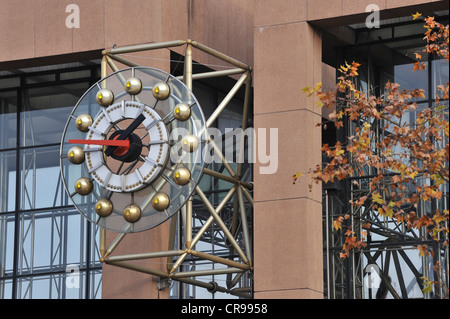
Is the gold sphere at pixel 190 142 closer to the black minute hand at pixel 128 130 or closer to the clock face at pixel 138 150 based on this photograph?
the clock face at pixel 138 150

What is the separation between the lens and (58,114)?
33.5m

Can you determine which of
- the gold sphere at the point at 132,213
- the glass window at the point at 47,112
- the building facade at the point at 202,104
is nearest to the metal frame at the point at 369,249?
the building facade at the point at 202,104

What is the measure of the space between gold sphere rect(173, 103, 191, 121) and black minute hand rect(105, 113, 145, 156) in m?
0.83

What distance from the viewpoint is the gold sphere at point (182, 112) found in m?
26.0

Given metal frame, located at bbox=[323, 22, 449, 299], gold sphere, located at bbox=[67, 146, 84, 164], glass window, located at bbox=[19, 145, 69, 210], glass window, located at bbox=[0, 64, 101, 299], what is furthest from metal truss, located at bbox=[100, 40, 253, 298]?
glass window, located at bbox=[19, 145, 69, 210]

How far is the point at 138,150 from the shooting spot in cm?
2670

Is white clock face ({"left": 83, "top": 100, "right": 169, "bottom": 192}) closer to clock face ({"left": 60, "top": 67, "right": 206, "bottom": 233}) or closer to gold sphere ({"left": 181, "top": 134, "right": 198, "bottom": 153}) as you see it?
clock face ({"left": 60, "top": 67, "right": 206, "bottom": 233})

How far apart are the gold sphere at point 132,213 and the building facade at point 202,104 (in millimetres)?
1705

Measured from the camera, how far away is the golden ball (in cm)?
2700

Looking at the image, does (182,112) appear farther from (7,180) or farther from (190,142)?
(7,180)

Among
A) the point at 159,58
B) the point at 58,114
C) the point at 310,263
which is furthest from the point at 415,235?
the point at 58,114

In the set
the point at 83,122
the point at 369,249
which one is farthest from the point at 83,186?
the point at 369,249
